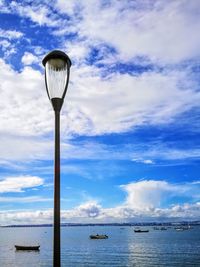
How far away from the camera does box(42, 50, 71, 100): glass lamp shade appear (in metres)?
5.00

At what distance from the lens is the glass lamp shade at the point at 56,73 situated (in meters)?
5.00

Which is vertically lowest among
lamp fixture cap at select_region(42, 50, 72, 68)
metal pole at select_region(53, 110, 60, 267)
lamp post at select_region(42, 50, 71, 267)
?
metal pole at select_region(53, 110, 60, 267)

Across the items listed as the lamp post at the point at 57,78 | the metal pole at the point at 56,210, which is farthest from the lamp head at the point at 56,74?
the metal pole at the point at 56,210

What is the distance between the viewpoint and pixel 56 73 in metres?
5.02

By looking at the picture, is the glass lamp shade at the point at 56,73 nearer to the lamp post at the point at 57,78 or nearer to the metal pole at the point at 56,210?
the lamp post at the point at 57,78

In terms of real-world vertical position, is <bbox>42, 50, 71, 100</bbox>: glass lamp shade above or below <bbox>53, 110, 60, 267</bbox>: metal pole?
above

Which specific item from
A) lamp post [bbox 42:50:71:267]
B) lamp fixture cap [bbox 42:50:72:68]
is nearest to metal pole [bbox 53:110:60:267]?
lamp post [bbox 42:50:71:267]

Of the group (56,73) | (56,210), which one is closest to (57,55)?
(56,73)

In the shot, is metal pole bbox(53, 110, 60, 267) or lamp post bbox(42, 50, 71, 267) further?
lamp post bbox(42, 50, 71, 267)

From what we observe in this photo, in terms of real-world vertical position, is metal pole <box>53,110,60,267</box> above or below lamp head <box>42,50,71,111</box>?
below

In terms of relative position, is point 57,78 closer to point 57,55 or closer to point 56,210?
point 57,55

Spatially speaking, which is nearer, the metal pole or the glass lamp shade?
the metal pole

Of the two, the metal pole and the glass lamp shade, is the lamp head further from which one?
the metal pole

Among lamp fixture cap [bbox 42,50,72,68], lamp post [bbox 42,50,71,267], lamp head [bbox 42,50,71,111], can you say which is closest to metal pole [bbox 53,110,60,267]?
lamp post [bbox 42,50,71,267]
